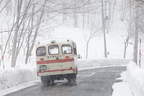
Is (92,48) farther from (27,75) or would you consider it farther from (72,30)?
(27,75)

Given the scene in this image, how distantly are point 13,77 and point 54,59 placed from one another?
2.36m

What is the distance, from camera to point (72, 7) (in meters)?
→ 10.5

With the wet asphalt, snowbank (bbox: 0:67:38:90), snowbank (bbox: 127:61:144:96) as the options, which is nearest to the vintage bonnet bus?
the wet asphalt

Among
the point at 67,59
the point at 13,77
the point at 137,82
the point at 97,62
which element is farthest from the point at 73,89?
the point at 97,62

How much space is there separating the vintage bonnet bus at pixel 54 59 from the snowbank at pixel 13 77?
4.16ft

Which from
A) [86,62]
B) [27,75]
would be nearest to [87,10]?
[27,75]

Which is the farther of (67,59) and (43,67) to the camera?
(67,59)

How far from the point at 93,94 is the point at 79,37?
50198mm

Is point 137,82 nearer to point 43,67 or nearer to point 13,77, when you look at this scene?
point 43,67

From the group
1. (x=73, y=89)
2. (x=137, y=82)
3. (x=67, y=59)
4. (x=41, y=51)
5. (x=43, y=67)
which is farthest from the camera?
(x=41, y=51)

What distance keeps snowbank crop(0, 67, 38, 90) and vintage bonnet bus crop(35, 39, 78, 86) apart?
127cm

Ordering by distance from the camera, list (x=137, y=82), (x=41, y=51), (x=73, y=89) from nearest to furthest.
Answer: (x=137, y=82)
(x=73, y=89)
(x=41, y=51)

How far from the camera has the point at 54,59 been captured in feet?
40.5

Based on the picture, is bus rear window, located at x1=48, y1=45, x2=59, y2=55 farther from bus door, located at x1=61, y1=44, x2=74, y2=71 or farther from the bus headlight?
the bus headlight
